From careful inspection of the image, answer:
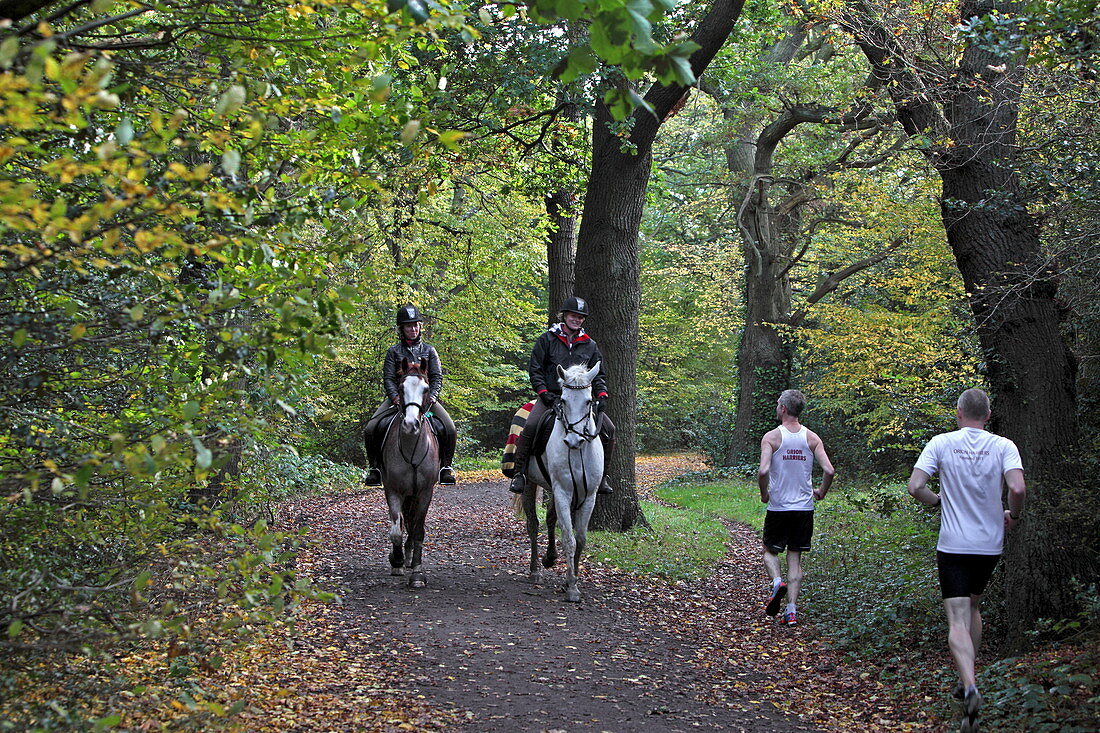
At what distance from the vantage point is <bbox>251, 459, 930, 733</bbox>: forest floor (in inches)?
253

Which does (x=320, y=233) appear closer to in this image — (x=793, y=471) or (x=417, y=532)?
(x=417, y=532)

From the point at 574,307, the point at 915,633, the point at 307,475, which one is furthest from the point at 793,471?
the point at 307,475

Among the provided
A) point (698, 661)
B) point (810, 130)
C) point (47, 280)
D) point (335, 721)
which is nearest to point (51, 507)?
point (47, 280)

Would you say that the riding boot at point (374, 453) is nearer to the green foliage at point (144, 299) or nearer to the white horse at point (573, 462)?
the white horse at point (573, 462)

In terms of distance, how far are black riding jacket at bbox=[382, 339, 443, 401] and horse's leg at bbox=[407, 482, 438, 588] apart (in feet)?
3.80

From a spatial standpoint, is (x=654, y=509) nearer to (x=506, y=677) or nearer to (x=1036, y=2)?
(x=506, y=677)

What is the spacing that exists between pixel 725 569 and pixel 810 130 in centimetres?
1728

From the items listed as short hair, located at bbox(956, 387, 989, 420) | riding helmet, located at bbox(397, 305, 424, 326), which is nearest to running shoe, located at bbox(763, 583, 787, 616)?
short hair, located at bbox(956, 387, 989, 420)

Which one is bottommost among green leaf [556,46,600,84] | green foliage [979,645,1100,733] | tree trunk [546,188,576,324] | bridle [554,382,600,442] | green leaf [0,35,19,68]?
green foliage [979,645,1100,733]

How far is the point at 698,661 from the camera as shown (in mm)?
8250

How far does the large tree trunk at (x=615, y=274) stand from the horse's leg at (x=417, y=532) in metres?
3.82

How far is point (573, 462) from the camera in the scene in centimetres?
1041

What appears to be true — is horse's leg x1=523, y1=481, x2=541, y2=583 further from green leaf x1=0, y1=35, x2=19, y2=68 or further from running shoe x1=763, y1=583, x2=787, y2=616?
green leaf x1=0, y1=35, x2=19, y2=68

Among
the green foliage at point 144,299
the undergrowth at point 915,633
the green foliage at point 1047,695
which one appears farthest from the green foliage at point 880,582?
the green foliage at point 144,299
